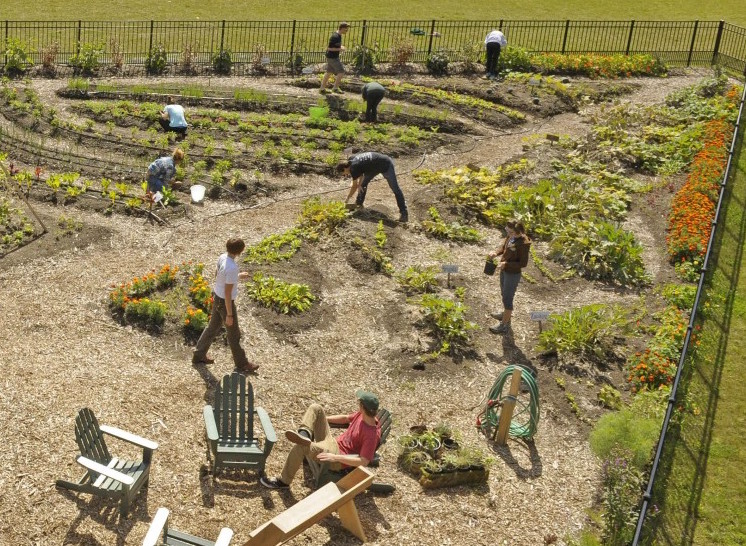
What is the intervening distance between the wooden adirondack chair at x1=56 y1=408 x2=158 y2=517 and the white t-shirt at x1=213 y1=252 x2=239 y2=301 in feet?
7.65

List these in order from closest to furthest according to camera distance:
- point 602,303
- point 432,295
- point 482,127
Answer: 1. point 432,295
2. point 602,303
3. point 482,127

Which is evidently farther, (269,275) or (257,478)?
(269,275)

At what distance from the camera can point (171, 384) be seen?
443 inches

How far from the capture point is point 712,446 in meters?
11.6

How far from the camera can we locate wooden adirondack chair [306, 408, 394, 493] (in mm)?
9578

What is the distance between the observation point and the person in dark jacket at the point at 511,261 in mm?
12938

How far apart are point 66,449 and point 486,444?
443 cm

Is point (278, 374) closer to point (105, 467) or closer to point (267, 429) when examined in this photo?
point (267, 429)

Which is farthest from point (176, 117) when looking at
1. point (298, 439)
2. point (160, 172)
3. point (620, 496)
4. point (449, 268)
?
point (620, 496)

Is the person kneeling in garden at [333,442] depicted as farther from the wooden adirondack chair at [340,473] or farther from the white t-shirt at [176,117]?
the white t-shirt at [176,117]

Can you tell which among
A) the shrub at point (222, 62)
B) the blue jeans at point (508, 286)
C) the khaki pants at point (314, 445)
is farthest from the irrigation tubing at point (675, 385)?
the shrub at point (222, 62)

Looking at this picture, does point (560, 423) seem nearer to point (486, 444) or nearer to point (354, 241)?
point (486, 444)

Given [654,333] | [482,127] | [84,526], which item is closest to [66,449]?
[84,526]

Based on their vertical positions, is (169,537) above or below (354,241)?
below
